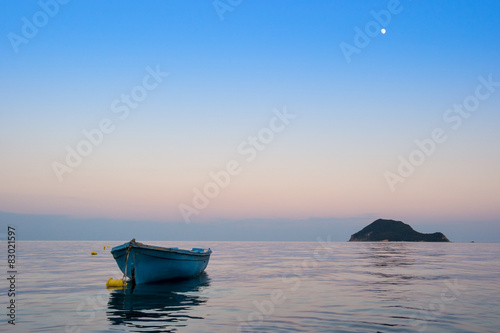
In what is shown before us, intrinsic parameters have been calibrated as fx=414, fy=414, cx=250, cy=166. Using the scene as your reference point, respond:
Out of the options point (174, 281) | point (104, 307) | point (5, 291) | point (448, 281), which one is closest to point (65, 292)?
point (5, 291)

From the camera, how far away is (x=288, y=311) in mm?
19312

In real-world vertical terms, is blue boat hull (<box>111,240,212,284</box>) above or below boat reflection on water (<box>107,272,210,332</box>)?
above

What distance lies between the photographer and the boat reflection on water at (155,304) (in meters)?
17.0

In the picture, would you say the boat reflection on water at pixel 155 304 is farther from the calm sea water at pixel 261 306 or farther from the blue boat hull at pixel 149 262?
the blue boat hull at pixel 149 262

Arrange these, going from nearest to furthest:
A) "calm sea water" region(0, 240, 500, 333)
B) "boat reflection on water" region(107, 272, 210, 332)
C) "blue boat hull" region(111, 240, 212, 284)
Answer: "calm sea water" region(0, 240, 500, 333), "boat reflection on water" region(107, 272, 210, 332), "blue boat hull" region(111, 240, 212, 284)

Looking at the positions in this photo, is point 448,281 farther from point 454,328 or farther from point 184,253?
point 184,253

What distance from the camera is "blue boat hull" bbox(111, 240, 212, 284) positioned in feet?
90.1

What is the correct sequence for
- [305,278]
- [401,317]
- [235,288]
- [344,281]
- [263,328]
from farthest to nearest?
1. [305,278]
2. [344,281]
3. [235,288]
4. [401,317]
5. [263,328]

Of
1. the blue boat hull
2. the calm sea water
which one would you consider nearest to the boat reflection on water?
the calm sea water

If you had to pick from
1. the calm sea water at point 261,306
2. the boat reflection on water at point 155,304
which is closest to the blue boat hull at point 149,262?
the boat reflection on water at point 155,304

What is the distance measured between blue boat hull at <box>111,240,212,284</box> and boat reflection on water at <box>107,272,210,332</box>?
66 centimetres

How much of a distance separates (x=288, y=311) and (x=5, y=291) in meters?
17.8

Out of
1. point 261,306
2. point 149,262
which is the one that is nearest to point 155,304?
point 261,306

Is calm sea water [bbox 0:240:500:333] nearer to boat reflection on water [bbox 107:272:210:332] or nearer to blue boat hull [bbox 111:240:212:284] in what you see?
boat reflection on water [bbox 107:272:210:332]
